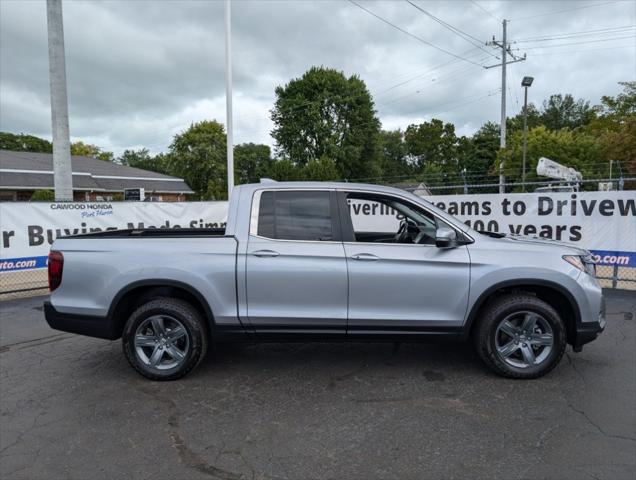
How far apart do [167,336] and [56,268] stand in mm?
1253

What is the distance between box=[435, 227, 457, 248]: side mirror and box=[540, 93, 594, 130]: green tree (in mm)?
79503

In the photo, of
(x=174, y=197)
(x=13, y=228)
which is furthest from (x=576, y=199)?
(x=174, y=197)

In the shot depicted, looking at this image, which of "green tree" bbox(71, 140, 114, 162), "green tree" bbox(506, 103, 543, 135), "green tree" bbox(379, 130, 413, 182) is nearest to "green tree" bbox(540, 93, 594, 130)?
"green tree" bbox(506, 103, 543, 135)

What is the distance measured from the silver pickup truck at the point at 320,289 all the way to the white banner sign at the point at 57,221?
197 inches

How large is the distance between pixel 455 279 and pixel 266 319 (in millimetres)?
1786

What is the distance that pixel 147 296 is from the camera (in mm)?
4328

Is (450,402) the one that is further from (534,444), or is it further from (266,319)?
(266,319)

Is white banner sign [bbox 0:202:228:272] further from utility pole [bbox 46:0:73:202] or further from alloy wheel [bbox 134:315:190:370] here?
alloy wheel [bbox 134:315:190:370]

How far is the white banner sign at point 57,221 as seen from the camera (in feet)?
27.1

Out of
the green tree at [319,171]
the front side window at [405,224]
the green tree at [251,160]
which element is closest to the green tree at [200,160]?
the green tree at [319,171]

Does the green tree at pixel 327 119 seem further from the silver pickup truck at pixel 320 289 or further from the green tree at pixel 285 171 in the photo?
the silver pickup truck at pixel 320 289

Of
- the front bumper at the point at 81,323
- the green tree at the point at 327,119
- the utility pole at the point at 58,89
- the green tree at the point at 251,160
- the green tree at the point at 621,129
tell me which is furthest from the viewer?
the green tree at the point at 251,160

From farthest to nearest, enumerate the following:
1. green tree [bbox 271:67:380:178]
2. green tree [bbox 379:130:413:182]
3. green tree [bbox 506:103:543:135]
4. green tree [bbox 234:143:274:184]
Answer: green tree [bbox 234:143:274:184]
green tree [bbox 379:130:413:182]
green tree [bbox 506:103:543:135]
green tree [bbox 271:67:380:178]

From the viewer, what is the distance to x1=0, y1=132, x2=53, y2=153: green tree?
238 ft
